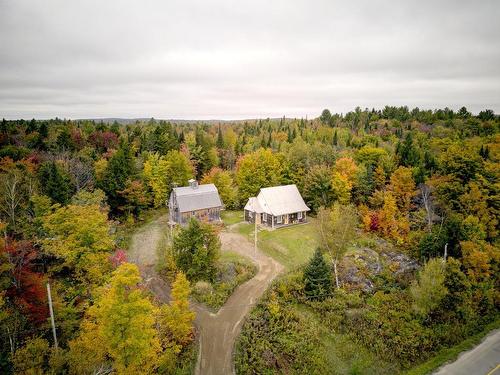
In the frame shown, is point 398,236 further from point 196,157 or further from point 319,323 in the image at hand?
point 196,157

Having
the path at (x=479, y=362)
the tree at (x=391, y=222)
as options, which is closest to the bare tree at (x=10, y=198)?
the path at (x=479, y=362)

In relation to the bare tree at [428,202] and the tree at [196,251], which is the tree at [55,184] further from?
the bare tree at [428,202]

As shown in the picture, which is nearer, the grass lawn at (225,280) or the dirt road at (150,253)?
the grass lawn at (225,280)

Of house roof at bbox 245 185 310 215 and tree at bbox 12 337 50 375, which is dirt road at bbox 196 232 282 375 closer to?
house roof at bbox 245 185 310 215

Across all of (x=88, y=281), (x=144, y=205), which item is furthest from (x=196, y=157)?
(x=88, y=281)

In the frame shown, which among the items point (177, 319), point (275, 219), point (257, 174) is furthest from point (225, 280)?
point (257, 174)

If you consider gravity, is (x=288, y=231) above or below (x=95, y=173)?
below

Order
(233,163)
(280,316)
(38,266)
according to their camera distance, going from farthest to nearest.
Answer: (233,163)
(38,266)
(280,316)
